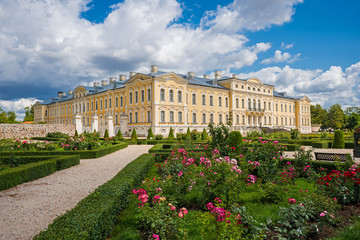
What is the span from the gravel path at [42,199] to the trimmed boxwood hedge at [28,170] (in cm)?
17

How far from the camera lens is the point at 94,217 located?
2938mm

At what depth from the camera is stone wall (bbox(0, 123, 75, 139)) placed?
21.4 metres

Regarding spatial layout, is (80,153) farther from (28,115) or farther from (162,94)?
(28,115)

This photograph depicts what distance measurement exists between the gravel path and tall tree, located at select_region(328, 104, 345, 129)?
57.0 metres

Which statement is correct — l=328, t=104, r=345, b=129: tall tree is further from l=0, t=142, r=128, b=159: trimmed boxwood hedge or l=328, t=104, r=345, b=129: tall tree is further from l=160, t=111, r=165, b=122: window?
l=0, t=142, r=128, b=159: trimmed boxwood hedge

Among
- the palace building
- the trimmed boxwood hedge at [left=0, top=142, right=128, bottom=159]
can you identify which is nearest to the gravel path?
the trimmed boxwood hedge at [left=0, top=142, right=128, bottom=159]

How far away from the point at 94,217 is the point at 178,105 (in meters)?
26.0

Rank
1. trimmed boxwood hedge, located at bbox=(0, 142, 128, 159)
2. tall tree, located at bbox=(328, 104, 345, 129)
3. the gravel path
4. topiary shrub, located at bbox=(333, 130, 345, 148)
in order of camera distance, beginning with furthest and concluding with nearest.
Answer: tall tree, located at bbox=(328, 104, 345, 129)
topiary shrub, located at bbox=(333, 130, 345, 148)
trimmed boxwood hedge, located at bbox=(0, 142, 128, 159)
the gravel path

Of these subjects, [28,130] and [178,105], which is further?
[178,105]

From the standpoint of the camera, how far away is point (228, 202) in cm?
402

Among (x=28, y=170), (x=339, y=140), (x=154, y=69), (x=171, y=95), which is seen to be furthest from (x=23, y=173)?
(x=154, y=69)

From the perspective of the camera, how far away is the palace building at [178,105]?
89.8ft

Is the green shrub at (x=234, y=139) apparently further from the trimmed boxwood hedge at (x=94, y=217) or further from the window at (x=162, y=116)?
the window at (x=162, y=116)

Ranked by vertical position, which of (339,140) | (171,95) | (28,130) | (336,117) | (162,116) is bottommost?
(339,140)
